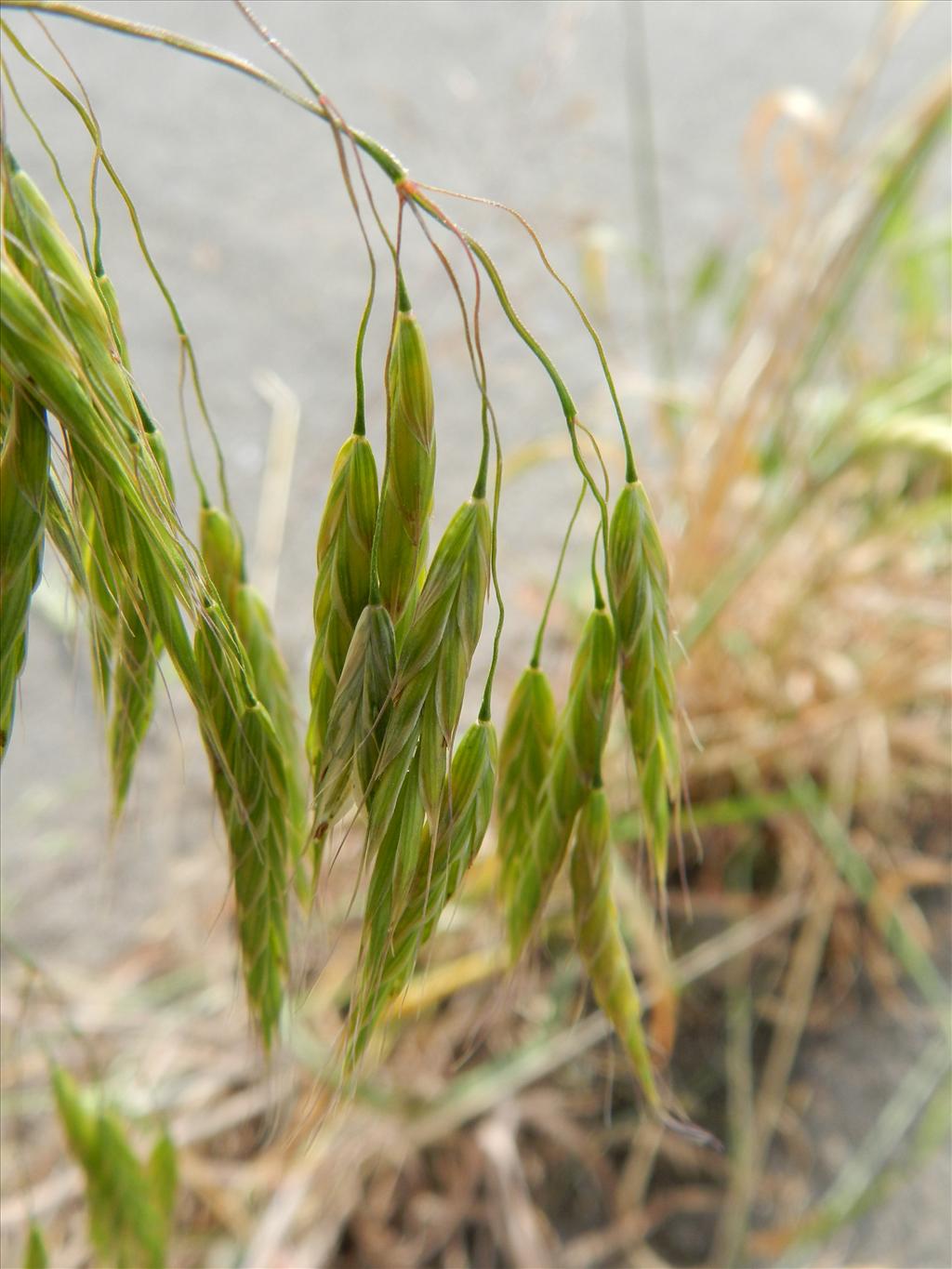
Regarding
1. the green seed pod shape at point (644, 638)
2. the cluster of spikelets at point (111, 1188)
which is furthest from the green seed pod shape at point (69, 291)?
the cluster of spikelets at point (111, 1188)

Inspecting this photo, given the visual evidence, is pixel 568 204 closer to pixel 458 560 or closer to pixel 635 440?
pixel 635 440

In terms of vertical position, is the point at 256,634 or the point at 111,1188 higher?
the point at 256,634

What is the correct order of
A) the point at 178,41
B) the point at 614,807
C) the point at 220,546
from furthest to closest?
1. the point at 614,807
2. the point at 220,546
3. the point at 178,41

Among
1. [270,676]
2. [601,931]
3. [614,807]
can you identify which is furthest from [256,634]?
[614,807]

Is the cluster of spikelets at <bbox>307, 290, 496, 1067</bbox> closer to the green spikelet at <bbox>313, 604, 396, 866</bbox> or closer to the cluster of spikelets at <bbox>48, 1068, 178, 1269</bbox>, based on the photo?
the green spikelet at <bbox>313, 604, 396, 866</bbox>

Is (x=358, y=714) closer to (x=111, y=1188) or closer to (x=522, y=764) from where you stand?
(x=522, y=764)

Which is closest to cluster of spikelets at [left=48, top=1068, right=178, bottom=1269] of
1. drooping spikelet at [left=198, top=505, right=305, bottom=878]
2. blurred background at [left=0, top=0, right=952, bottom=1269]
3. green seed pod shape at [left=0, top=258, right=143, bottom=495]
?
blurred background at [left=0, top=0, right=952, bottom=1269]
